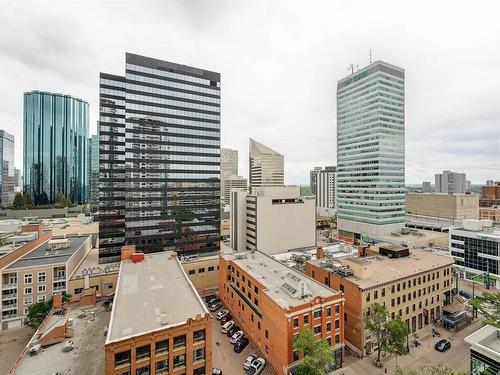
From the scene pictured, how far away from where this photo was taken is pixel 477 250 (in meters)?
74.8

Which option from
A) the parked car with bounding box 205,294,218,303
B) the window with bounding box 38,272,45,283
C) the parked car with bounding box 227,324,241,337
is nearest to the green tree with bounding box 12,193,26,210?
the window with bounding box 38,272,45,283

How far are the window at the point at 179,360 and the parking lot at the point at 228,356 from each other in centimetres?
1018

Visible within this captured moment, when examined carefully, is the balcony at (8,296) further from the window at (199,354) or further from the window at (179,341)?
the window at (199,354)

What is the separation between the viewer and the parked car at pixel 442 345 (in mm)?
44312

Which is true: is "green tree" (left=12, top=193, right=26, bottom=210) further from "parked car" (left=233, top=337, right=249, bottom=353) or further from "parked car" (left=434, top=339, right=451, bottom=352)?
"parked car" (left=434, top=339, right=451, bottom=352)

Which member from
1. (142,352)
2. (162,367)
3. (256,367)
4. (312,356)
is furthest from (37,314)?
(312,356)

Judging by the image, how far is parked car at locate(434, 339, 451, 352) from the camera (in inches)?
1745

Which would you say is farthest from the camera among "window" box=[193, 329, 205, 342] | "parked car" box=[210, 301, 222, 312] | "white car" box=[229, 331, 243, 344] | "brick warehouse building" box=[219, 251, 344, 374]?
"parked car" box=[210, 301, 222, 312]

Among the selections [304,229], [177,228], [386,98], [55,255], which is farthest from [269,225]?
[386,98]

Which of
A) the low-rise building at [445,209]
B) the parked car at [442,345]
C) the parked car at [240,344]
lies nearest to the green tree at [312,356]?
the parked car at [240,344]

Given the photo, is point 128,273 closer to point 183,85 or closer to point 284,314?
point 284,314

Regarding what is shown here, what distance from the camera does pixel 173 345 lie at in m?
31.6

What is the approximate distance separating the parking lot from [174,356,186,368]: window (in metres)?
10.2

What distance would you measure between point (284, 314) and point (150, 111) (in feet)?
250
